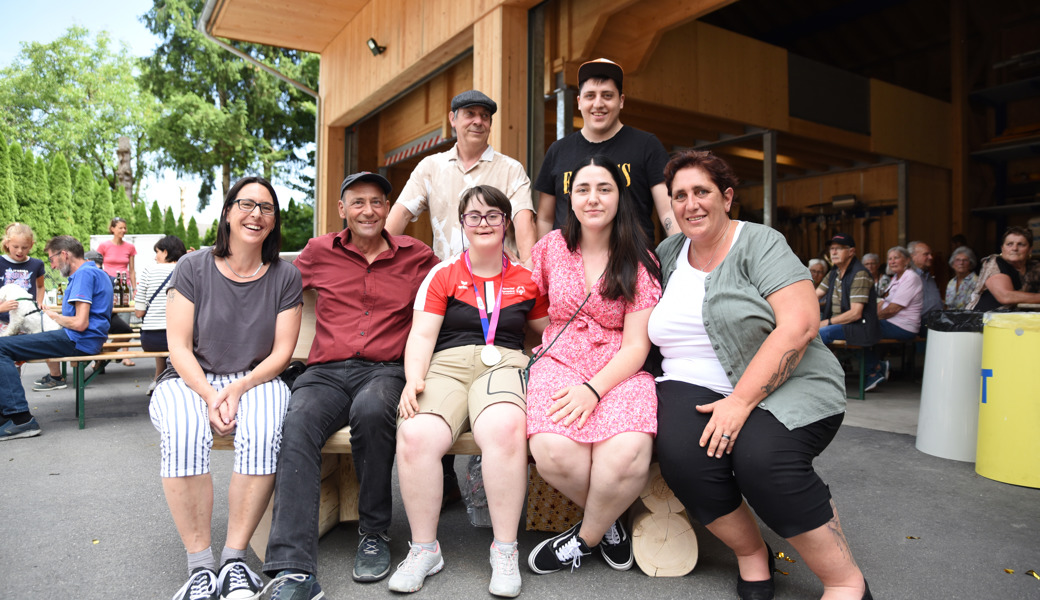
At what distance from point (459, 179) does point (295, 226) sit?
1682 centimetres

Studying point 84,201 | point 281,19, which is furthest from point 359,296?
point 84,201

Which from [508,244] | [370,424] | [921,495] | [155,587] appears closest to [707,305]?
[508,244]

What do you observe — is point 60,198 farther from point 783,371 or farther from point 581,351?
point 783,371

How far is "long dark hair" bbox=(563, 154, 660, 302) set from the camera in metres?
2.54

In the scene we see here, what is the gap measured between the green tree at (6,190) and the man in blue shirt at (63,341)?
53.7 ft

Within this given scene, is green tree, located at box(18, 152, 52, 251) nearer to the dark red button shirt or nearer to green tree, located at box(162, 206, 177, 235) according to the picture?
green tree, located at box(162, 206, 177, 235)

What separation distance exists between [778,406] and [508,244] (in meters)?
1.38

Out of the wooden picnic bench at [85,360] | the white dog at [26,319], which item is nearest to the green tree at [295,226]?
the wooden picnic bench at [85,360]

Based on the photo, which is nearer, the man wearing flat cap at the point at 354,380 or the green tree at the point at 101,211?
the man wearing flat cap at the point at 354,380

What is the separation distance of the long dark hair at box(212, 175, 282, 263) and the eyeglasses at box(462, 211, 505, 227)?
771 millimetres

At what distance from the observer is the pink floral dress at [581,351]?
2.35 m

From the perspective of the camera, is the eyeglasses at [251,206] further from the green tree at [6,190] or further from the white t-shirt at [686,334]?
the green tree at [6,190]

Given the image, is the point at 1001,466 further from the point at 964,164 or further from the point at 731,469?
the point at 964,164

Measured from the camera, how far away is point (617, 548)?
2.52 m
